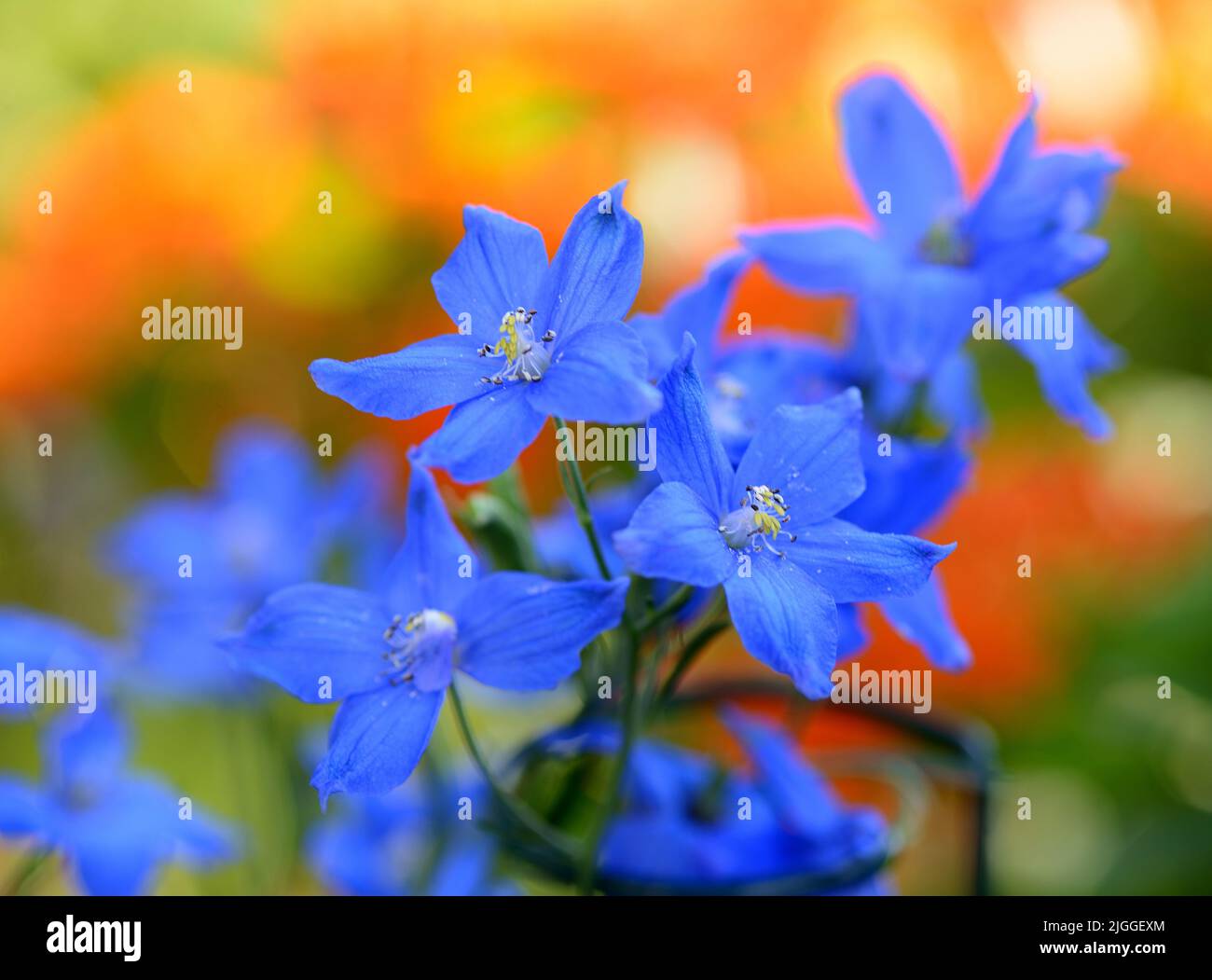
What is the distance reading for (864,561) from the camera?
1.04ft

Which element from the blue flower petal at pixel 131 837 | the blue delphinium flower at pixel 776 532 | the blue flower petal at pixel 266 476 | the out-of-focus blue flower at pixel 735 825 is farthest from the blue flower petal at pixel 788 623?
the blue flower petal at pixel 266 476

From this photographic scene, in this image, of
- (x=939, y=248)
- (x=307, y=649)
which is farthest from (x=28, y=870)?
(x=939, y=248)

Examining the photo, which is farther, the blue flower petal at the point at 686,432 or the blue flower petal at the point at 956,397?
the blue flower petal at the point at 956,397

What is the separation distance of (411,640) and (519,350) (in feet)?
0.27

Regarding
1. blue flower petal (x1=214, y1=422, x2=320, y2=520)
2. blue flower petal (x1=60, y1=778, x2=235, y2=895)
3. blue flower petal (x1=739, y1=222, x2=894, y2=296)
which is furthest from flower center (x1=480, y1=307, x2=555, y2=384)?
blue flower petal (x1=214, y1=422, x2=320, y2=520)

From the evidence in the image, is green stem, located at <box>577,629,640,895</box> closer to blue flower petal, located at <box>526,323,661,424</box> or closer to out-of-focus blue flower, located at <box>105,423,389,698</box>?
blue flower petal, located at <box>526,323,661,424</box>

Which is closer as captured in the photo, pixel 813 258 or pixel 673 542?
pixel 673 542

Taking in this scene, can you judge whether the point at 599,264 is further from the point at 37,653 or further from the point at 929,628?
the point at 37,653

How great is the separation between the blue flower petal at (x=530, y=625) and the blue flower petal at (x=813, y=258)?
135 mm

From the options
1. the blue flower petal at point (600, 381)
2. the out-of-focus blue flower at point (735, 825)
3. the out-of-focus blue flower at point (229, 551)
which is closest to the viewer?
the blue flower petal at point (600, 381)

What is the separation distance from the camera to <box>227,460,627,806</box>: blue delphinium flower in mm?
314

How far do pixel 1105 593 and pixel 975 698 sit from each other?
11 cm

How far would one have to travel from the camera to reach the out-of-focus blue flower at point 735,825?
39cm

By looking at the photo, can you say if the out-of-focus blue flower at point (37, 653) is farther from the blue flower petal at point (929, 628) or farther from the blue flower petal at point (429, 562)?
the blue flower petal at point (929, 628)
